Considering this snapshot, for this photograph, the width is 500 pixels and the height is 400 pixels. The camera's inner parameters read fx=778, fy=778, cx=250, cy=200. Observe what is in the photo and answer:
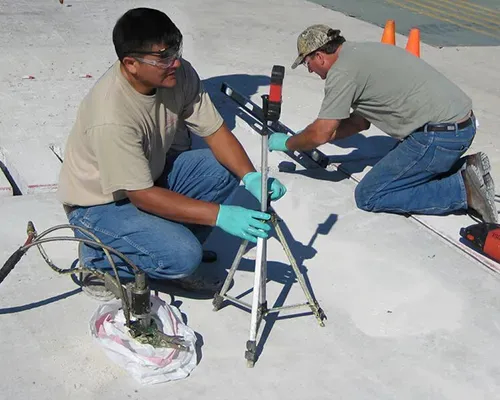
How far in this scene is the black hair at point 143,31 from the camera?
116 inches

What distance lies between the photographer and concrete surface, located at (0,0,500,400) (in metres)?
2.98

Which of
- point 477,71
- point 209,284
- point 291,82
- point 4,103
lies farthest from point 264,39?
point 209,284

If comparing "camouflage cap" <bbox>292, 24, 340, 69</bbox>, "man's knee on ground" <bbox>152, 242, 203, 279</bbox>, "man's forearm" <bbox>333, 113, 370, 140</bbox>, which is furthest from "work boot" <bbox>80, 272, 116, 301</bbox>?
"man's forearm" <bbox>333, 113, 370, 140</bbox>

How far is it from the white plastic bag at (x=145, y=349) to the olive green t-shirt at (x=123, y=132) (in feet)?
1.64

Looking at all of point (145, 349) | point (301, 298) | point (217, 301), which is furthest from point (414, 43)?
point (145, 349)

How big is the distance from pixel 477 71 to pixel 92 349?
17.0ft

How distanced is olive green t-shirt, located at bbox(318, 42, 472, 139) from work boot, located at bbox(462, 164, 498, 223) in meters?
0.33

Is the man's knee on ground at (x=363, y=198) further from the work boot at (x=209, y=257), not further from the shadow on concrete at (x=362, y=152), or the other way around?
the work boot at (x=209, y=257)

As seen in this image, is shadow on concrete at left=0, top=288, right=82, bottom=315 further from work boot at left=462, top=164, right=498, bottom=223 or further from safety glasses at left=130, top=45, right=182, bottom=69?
work boot at left=462, top=164, right=498, bottom=223

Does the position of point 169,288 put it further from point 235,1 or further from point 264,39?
point 235,1

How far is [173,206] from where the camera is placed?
3.11 metres

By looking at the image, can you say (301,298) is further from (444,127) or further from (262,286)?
(444,127)

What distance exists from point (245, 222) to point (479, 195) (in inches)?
72.7

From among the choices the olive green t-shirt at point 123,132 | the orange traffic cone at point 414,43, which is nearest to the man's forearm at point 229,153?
the olive green t-shirt at point 123,132
